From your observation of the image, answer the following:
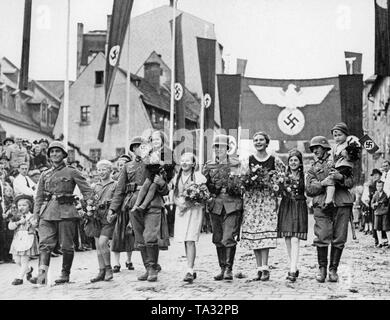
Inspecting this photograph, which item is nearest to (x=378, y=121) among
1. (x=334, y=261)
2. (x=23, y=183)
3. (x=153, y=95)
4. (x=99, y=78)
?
(x=153, y=95)

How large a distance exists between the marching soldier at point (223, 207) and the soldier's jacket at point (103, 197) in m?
1.45

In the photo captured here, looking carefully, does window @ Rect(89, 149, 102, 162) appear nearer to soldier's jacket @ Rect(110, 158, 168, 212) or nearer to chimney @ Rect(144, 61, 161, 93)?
chimney @ Rect(144, 61, 161, 93)

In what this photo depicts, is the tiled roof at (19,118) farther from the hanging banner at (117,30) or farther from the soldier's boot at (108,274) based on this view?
the soldier's boot at (108,274)

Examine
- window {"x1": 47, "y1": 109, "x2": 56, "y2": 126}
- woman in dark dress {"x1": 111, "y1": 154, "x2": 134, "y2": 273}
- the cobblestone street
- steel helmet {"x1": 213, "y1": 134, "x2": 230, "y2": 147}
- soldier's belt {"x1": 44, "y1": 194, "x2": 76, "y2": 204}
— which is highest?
window {"x1": 47, "y1": 109, "x2": 56, "y2": 126}

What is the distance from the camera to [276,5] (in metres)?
9.01

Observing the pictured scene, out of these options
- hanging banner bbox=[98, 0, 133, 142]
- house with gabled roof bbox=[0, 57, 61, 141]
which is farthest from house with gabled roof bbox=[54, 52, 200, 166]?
hanging banner bbox=[98, 0, 133, 142]

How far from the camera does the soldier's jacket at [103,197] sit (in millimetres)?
8688

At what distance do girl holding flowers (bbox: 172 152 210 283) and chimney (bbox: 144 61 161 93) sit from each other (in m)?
26.2

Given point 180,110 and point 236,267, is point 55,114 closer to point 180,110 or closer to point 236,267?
point 180,110

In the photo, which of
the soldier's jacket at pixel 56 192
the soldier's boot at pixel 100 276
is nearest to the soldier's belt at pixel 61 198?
the soldier's jacket at pixel 56 192

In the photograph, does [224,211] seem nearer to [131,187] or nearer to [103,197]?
[131,187]

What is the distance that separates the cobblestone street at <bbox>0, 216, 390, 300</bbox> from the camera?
6.92 metres
